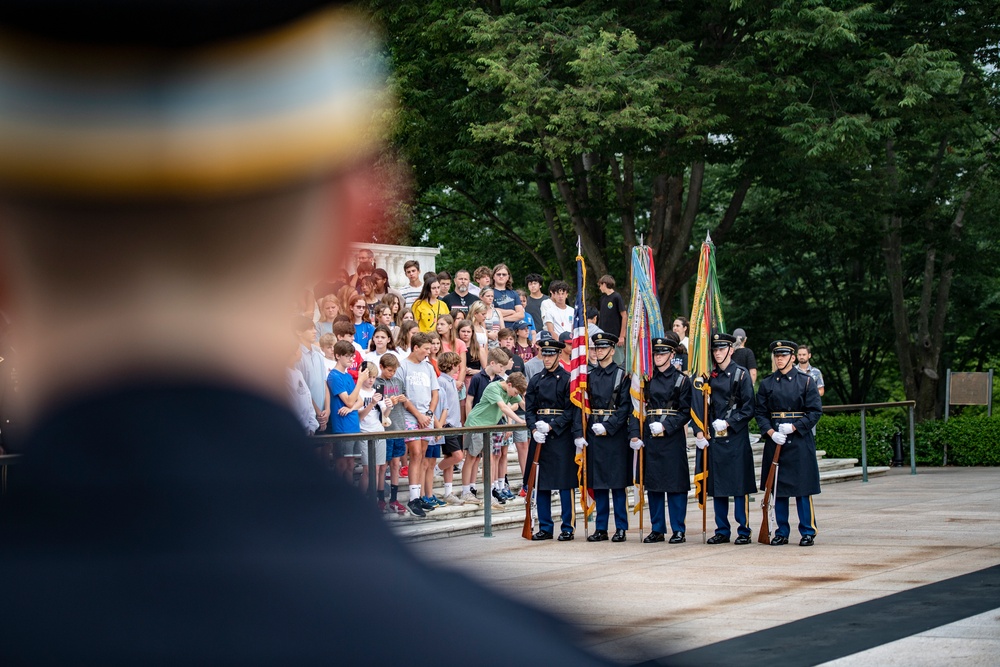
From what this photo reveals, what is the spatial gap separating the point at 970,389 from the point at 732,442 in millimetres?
11048

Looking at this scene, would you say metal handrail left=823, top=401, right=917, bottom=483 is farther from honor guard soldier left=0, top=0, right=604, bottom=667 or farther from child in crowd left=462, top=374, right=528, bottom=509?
honor guard soldier left=0, top=0, right=604, bottom=667

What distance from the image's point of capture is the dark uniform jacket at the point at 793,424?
11492 millimetres

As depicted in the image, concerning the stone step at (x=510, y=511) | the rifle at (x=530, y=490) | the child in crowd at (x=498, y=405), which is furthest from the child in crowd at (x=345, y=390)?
the child in crowd at (x=498, y=405)

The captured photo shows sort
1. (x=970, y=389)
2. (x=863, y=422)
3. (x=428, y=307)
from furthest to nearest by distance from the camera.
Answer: (x=970, y=389) → (x=863, y=422) → (x=428, y=307)

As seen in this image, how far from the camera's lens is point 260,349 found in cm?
98

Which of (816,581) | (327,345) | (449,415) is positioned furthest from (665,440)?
(327,345)

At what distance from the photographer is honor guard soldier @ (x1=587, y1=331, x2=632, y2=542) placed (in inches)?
470

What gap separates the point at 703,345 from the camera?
12359 millimetres

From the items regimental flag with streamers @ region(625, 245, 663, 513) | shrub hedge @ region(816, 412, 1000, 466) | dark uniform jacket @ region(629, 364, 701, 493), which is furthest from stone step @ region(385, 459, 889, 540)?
dark uniform jacket @ region(629, 364, 701, 493)

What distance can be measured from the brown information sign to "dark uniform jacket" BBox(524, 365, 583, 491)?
11.2m

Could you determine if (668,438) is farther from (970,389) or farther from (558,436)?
(970,389)

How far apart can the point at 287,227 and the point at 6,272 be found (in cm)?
20

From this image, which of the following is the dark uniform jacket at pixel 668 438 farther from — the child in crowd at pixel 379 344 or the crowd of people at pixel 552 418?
the child in crowd at pixel 379 344

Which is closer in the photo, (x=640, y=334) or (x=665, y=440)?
(x=665, y=440)
